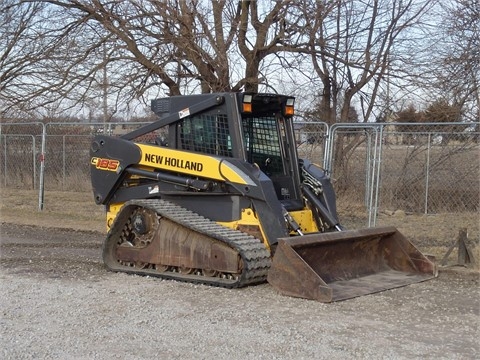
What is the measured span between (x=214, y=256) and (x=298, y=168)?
5.91 feet

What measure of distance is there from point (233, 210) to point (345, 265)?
136cm

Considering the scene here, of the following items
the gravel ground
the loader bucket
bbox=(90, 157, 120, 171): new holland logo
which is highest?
bbox=(90, 157, 120, 171): new holland logo

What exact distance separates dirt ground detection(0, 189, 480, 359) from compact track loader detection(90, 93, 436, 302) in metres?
0.25

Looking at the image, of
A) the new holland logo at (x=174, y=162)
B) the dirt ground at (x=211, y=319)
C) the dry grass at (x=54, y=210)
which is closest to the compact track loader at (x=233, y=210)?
the new holland logo at (x=174, y=162)

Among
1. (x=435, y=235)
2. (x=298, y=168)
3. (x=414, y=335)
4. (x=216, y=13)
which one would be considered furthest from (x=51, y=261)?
(x=216, y=13)

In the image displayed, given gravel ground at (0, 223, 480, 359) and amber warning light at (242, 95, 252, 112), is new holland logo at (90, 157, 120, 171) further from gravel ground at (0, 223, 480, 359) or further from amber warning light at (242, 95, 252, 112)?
amber warning light at (242, 95, 252, 112)

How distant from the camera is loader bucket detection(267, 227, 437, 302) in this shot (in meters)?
6.96

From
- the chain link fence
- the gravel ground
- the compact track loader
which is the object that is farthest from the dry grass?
the gravel ground

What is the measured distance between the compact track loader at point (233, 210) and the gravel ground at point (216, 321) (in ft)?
0.88

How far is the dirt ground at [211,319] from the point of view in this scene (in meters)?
5.32

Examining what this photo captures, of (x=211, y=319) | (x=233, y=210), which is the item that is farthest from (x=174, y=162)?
(x=211, y=319)

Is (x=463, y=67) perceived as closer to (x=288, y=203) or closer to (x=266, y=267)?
(x=288, y=203)

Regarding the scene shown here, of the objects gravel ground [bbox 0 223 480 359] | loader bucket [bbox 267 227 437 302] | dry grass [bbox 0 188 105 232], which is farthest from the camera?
dry grass [bbox 0 188 105 232]

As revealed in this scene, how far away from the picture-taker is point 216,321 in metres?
6.14
